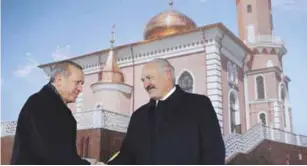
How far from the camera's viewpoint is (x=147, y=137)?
1355mm

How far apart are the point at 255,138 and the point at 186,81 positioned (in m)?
1.08

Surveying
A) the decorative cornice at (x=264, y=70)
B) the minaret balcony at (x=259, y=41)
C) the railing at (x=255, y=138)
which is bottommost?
the railing at (x=255, y=138)

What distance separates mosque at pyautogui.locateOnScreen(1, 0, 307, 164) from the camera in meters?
4.07

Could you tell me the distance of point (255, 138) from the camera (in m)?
4.47

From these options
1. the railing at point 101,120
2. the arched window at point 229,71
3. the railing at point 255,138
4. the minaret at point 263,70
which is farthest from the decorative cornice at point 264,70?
the railing at point 101,120

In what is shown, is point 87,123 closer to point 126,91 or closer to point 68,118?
point 126,91

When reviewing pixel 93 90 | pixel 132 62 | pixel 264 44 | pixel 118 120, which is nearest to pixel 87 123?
pixel 118 120

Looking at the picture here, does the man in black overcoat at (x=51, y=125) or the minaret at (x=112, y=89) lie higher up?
the minaret at (x=112, y=89)

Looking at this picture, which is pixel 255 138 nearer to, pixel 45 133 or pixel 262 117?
pixel 262 117

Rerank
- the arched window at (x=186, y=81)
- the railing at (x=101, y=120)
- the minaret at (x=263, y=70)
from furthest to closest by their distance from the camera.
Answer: the minaret at (x=263, y=70) → the arched window at (x=186, y=81) → the railing at (x=101, y=120)

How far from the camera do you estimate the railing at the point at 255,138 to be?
4082 mm

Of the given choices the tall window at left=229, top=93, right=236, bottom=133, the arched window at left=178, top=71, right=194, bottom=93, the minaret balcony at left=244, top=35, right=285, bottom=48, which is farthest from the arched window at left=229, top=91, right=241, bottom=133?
the minaret balcony at left=244, top=35, right=285, bottom=48

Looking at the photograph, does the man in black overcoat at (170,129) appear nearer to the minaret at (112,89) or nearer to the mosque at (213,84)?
the mosque at (213,84)

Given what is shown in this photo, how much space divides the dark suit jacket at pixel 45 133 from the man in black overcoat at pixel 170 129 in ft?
0.63
